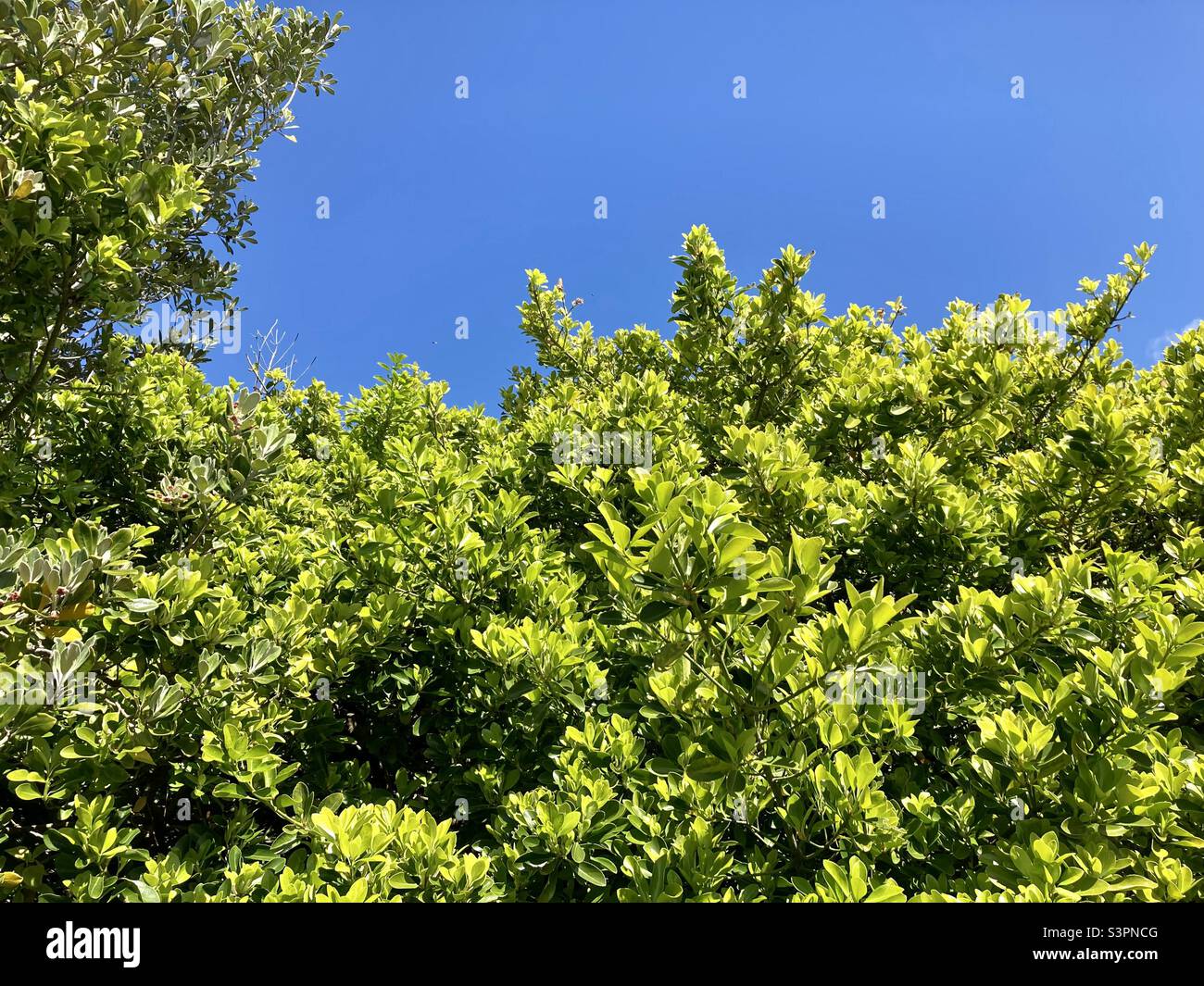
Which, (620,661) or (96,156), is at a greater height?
(96,156)

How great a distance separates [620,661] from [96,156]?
3.01 metres

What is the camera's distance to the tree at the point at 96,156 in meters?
2.54

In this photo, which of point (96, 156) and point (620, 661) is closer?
point (96, 156)

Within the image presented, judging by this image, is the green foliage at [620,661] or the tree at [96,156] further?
the tree at [96,156]

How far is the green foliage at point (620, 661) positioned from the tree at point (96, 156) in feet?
2.04

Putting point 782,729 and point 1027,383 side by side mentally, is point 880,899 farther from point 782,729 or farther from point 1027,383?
point 1027,383

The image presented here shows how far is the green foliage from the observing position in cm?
192

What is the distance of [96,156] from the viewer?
2.68 m

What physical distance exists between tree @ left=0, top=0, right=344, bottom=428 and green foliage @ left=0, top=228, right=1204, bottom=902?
621mm

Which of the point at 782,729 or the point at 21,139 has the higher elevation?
the point at 21,139
